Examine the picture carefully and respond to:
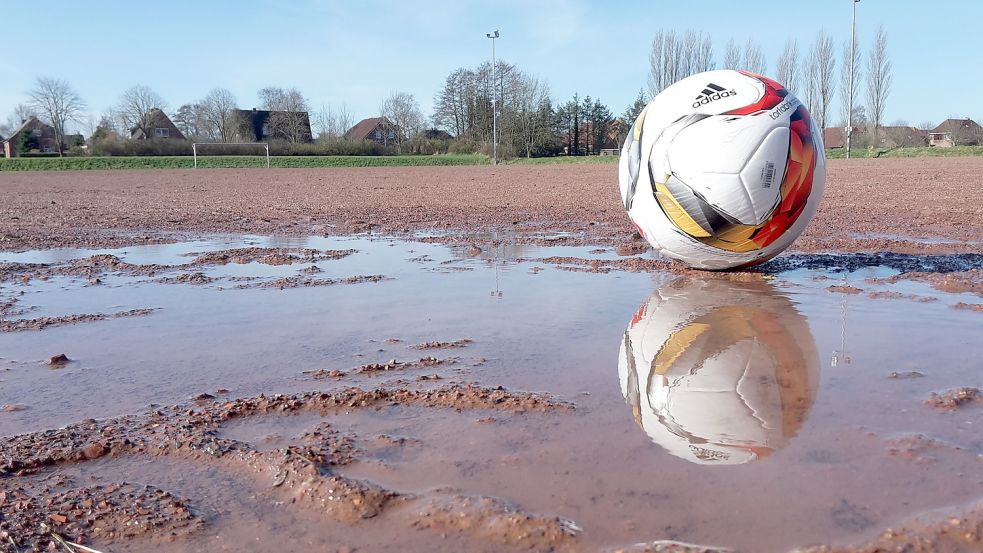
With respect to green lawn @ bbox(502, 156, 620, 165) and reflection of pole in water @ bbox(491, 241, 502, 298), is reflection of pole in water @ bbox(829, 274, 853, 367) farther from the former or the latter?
green lawn @ bbox(502, 156, 620, 165)

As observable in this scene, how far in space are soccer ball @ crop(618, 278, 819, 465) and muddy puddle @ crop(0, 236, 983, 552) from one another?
2 centimetres

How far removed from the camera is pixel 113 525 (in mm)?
2334

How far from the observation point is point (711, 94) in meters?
5.45

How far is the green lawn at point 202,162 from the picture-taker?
46.2m

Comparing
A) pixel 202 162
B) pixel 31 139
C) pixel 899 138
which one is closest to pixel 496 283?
pixel 202 162

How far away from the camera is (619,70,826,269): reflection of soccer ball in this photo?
529 centimetres

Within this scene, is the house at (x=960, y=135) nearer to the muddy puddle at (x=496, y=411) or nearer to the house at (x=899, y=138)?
the house at (x=899, y=138)

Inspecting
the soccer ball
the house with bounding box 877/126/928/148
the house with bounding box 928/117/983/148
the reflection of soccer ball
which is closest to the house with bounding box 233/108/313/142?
the house with bounding box 877/126/928/148

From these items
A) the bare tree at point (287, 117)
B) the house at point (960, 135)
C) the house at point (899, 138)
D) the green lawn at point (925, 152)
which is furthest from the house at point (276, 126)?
the house at point (960, 135)

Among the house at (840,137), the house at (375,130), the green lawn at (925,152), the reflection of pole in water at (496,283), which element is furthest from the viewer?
the house at (375,130)

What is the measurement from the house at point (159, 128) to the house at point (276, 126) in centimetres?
639

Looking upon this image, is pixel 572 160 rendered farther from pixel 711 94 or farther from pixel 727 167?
pixel 727 167

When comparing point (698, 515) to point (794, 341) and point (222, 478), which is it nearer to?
point (222, 478)

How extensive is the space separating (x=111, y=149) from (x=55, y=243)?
53577 millimetres
